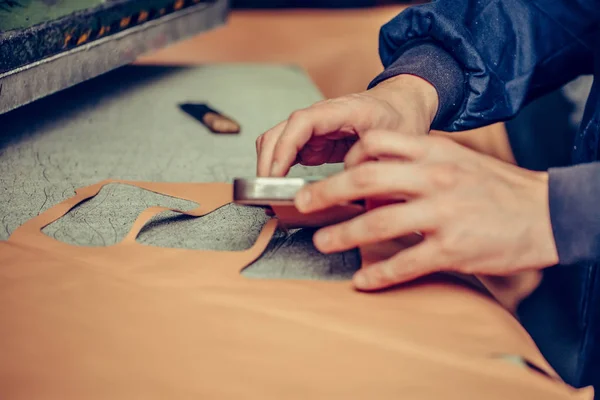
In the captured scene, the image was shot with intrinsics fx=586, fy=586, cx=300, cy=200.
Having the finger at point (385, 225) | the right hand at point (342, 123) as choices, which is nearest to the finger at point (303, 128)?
the right hand at point (342, 123)

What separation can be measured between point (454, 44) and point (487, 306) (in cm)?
39

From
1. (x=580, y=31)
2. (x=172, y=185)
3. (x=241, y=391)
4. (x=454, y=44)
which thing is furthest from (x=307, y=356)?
(x=580, y=31)

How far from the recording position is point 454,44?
742 millimetres

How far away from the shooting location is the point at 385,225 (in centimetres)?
46

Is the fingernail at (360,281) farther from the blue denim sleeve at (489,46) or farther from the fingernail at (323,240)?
the blue denim sleeve at (489,46)

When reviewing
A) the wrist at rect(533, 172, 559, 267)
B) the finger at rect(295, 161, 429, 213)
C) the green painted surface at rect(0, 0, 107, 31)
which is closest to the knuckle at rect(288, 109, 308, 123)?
the finger at rect(295, 161, 429, 213)

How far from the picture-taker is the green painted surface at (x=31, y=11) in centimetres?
70

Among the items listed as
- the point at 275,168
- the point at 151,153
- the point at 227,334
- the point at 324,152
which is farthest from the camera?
the point at 151,153

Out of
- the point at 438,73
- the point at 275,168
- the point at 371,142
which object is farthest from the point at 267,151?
the point at 438,73

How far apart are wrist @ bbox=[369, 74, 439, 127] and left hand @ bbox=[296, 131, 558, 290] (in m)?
0.17

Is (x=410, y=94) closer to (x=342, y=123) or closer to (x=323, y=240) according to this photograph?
(x=342, y=123)

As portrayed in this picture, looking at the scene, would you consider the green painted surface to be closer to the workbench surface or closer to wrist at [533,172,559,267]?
the workbench surface

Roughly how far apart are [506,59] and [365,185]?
411mm

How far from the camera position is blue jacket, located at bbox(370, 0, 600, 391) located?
0.74 m
